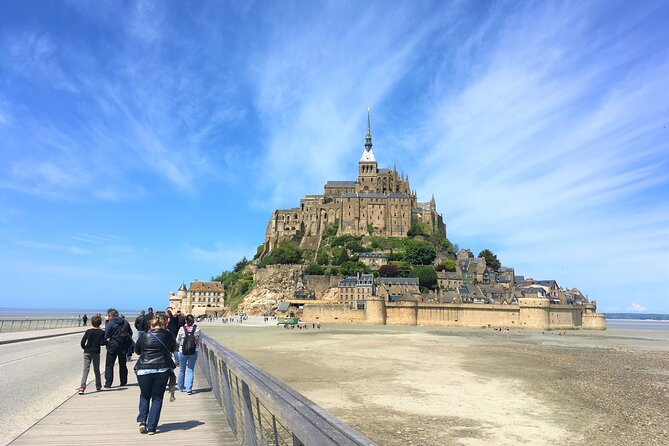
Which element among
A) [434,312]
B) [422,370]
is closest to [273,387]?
[422,370]

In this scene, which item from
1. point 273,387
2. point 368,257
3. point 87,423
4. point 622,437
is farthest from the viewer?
point 368,257

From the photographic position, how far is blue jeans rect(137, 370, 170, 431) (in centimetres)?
564

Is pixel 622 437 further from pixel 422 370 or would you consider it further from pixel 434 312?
pixel 434 312

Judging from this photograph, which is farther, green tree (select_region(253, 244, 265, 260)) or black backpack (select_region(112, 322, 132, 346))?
green tree (select_region(253, 244, 265, 260))

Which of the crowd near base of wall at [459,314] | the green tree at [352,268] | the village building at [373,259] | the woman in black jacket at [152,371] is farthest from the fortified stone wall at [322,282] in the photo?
the woman in black jacket at [152,371]

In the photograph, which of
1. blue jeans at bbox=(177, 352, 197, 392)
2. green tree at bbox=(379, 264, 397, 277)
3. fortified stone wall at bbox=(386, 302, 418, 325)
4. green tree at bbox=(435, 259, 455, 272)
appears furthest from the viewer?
green tree at bbox=(435, 259, 455, 272)

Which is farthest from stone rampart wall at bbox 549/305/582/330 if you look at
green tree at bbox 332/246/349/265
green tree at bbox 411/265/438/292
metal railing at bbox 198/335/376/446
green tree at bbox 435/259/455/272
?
metal railing at bbox 198/335/376/446

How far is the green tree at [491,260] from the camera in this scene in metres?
88.2

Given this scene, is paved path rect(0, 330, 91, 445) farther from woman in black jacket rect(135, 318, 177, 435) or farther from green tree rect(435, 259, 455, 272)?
green tree rect(435, 259, 455, 272)

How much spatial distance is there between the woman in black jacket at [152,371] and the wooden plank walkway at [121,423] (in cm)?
20

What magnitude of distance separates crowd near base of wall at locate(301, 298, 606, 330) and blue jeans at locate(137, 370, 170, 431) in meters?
56.7

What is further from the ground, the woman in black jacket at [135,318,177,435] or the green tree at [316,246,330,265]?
the green tree at [316,246,330,265]

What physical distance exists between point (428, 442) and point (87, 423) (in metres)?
7.24

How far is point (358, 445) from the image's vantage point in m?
2.37
